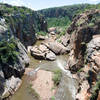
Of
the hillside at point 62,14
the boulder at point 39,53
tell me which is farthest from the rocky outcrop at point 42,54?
the hillside at point 62,14

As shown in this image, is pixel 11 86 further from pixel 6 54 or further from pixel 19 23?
pixel 19 23

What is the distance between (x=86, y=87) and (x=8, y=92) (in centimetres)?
973

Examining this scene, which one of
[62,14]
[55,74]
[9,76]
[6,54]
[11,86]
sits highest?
[6,54]

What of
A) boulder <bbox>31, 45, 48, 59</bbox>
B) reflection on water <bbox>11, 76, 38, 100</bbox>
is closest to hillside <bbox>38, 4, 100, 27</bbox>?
boulder <bbox>31, 45, 48, 59</bbox>

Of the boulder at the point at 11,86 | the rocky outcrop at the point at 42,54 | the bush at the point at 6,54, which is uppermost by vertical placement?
the bush at the point at 6,54

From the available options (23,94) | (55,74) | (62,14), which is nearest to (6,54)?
(23,94)

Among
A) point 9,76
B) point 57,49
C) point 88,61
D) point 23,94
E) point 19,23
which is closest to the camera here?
point 88,61

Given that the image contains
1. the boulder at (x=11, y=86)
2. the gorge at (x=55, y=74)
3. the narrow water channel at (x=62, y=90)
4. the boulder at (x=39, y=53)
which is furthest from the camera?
the boulder at (x=39, y=53)

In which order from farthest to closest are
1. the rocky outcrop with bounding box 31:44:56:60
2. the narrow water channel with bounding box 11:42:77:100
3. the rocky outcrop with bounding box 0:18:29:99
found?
the rocky outcrop with bounding box 31:44:56:60 → the narrow water channel with bounding box 11:42:77:100 → the rocky outcrop with bounding box 0:18:29:99

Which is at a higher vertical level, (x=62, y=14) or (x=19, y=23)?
(x=19, y=23)

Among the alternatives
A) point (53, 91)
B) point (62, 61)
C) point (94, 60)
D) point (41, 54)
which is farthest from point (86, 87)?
point (41, 54)

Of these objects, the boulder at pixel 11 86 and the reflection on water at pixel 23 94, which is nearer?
the boulder at pixel 11 86

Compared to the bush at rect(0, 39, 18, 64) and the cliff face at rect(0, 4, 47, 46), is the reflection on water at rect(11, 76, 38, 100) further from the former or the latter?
the cliff face at rect(0, 4, 47, 46)

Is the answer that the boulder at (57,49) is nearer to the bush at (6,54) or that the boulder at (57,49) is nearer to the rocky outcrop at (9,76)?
the rocky outcrop at (9,76)
